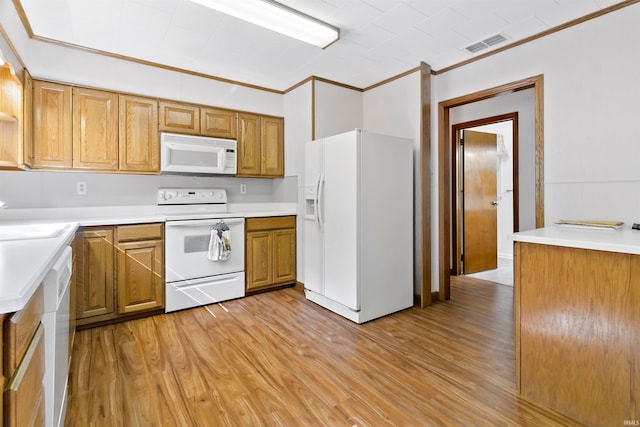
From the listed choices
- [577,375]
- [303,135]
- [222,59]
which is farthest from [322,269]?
[222,59]

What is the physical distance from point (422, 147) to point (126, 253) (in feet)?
9.45

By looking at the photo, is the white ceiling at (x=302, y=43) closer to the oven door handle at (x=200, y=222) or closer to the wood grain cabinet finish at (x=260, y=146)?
the wood grain cabinet finish at (x=260, y=146)

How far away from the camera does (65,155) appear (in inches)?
107

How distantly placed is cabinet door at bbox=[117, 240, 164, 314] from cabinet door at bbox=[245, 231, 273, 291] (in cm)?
86

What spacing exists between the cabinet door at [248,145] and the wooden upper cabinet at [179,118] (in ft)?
1.58

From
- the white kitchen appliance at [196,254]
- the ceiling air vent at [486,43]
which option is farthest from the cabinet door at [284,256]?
the ceiling air vent at [486,43]

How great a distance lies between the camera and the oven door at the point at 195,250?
9.72ft

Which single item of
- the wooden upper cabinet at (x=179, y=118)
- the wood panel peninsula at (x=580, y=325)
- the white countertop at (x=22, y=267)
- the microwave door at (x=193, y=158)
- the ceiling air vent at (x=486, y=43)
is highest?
the ceiling air vent at (x=486, y=43)

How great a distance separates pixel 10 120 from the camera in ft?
7.40

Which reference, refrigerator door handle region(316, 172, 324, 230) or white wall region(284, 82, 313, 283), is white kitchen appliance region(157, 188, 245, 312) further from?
refrigerator door handle region(316, 172, 324, 230)

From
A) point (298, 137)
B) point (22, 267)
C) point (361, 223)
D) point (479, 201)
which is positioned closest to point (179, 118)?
point (298, 137)

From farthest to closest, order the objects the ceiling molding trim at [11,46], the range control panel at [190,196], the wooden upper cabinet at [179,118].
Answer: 1. the range control panel at [190,196]
2. the wooden upper cabinet at [179,118]
3. the ceiling molding trim at [11,46]

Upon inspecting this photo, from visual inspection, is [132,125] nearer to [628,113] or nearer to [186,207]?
[186,207]

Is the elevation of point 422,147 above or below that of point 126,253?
above
